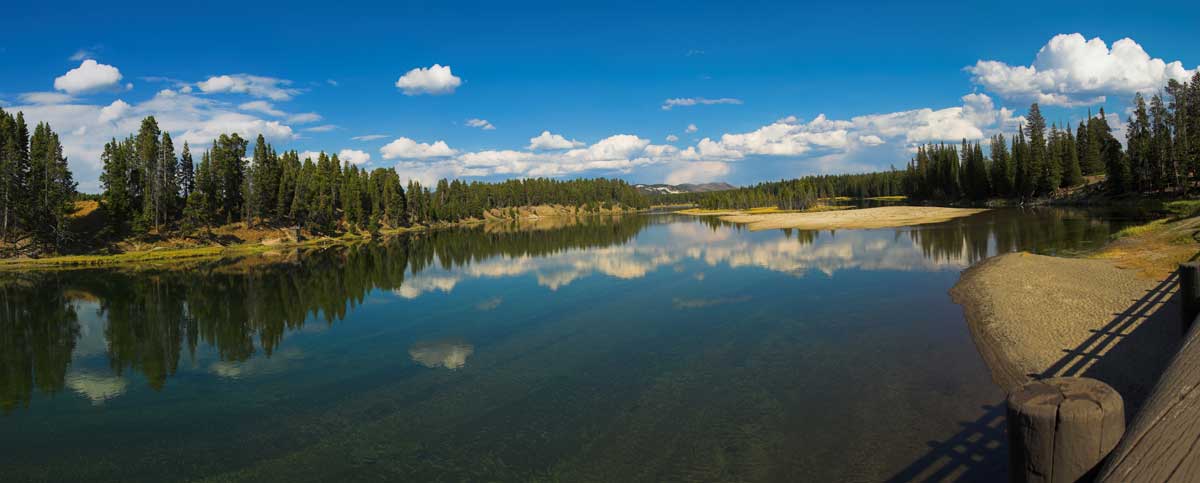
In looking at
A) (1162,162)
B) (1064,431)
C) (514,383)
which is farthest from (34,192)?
(1162,162)

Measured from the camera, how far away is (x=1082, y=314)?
2061 centimetres

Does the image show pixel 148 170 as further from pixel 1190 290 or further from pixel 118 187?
pixel 1190 290

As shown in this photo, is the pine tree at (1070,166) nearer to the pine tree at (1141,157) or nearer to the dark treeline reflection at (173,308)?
the pine tree at (1141,157)

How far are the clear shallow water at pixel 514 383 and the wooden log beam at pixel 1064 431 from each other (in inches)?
377

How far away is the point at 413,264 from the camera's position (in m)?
57.9

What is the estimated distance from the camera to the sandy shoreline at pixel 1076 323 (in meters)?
15.0

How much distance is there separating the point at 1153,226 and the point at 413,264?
6300cm

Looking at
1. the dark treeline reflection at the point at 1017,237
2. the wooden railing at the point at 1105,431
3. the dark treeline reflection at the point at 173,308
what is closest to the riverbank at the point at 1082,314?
the dark treeline reflection at the point at 1017,237

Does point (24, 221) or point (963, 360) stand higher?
point (24, 221)

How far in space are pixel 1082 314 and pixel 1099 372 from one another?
7532mm

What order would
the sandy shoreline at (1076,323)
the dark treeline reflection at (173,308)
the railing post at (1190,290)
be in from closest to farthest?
the railing post at (1190,290)
the sandy shoreline at (1076,323)
the dark treeline reflection at (173,308)

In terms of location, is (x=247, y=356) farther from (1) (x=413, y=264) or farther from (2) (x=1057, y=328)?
(1) (x=413, y=264)

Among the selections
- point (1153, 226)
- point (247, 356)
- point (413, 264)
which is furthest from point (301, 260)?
point (1153, 226)

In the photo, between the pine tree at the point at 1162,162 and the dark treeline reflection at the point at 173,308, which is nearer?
the dark treeline reflection at the point at 173,308
